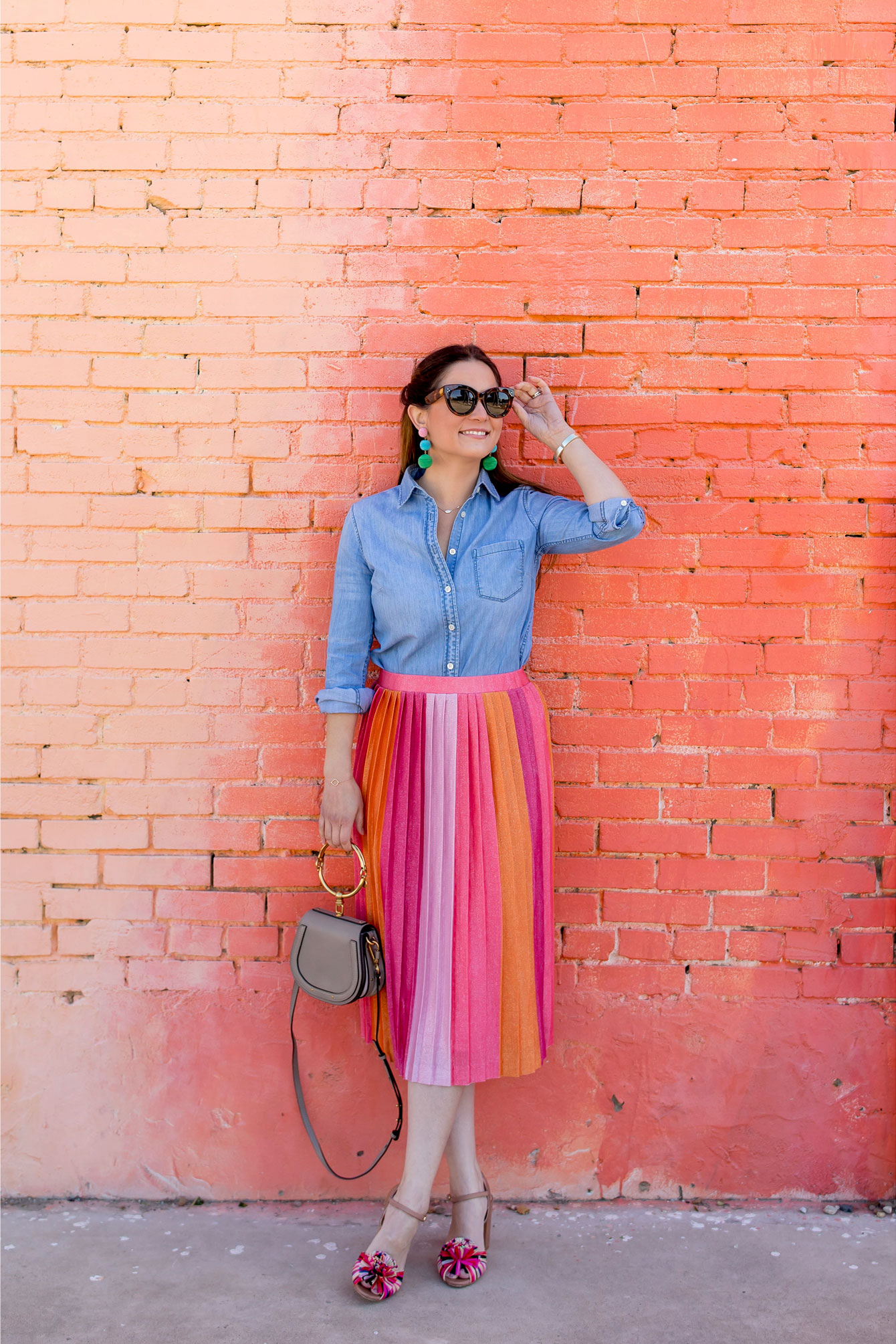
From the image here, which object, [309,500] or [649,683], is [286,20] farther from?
[649,683]

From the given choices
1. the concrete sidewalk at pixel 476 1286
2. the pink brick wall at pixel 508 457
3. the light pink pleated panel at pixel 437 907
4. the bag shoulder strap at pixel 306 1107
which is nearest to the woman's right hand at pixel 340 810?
the light pink pleated panel at pixel 437 907

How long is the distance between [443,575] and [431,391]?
48cm

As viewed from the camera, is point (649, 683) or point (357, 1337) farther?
point (649, 683)

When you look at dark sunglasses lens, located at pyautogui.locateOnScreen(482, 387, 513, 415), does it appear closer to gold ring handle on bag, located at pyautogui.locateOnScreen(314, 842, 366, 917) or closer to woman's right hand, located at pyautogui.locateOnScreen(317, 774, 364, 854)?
woman's right hand, located at pyautogui.locateOnScreen(317, 774, 364, 854)

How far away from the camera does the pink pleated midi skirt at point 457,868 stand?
94.1 inches

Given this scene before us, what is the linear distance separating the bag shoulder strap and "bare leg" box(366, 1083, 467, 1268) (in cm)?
5

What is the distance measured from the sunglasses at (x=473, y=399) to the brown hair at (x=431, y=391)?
0.24ft

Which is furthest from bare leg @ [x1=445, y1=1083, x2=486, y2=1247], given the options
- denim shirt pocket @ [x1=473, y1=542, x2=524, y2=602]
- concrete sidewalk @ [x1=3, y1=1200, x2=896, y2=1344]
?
denim shirt pocket @ [x1=473, y1=542, x2=524, y2=602]

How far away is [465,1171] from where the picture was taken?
252cm

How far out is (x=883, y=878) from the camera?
2.75 m

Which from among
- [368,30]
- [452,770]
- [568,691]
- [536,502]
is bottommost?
[452,770]

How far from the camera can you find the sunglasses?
233 cm

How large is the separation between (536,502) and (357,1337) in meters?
2.03

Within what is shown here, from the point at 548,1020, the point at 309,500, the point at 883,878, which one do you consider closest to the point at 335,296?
the point at 309,500
